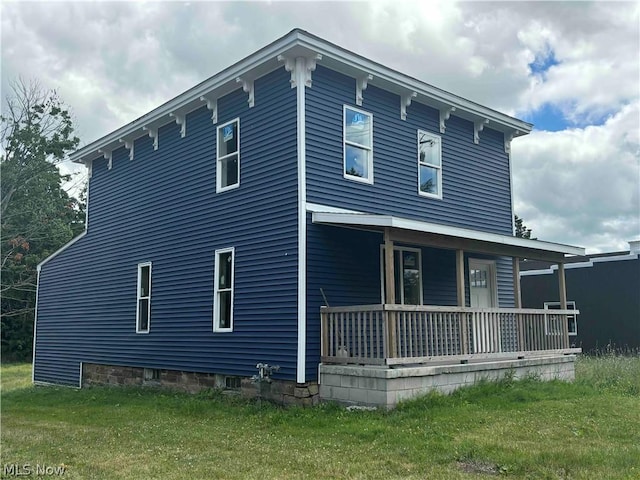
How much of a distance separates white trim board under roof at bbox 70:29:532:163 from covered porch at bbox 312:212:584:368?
10.0 feet

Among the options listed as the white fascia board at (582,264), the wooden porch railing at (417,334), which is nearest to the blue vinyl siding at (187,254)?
the wooden porch railing at (417,334)

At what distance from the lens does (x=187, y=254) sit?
13.9 meters

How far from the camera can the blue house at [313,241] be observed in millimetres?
10984

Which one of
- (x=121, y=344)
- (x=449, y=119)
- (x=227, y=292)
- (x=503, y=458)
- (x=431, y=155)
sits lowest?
(x=503, y=458)

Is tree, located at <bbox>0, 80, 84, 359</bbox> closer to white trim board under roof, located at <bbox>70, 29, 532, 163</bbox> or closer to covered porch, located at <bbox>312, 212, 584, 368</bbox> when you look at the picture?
white trim board under roof, located at <bbox>70, 29, 532, 163</bbox>

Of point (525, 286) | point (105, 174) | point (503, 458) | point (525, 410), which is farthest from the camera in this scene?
point (525, 286)

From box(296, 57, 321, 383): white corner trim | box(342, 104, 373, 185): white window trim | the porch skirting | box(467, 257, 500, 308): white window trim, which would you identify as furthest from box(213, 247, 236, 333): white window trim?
box(467, 257, 500, 308): white window trim

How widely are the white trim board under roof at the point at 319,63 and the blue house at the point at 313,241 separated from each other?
0.13ft

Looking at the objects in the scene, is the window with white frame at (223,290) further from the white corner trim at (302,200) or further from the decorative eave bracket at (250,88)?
the decorative eave bracket at (250,88)

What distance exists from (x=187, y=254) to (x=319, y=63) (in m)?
5.14

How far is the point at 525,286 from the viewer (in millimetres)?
25031

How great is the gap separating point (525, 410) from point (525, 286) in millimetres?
16390

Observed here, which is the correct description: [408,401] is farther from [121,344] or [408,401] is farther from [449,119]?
[121,344]

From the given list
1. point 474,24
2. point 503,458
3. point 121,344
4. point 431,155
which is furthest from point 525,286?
point 503,458
